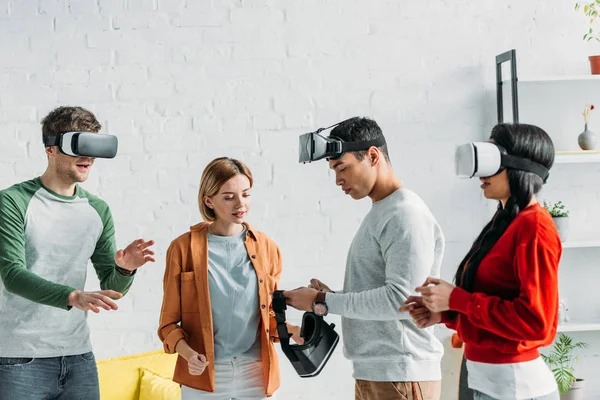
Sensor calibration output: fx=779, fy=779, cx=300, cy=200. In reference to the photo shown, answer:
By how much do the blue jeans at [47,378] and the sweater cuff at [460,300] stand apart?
1279 millimetres

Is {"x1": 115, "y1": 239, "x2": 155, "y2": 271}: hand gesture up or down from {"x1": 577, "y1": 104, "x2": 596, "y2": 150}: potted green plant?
down

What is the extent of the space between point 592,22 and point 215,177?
229 cm

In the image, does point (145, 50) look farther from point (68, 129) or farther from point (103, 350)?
point (103, 350)

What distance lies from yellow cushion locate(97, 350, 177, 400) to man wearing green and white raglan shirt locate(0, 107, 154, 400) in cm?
86

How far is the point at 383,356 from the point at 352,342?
0.12m

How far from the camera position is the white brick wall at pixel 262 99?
370cm

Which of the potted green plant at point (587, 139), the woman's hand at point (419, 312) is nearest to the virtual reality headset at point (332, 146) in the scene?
the woman's hand at point (419, 312)

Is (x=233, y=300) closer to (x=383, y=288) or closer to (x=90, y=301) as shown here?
(x=90, y=301)

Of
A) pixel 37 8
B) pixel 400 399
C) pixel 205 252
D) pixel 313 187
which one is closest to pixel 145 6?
pixel 37 8

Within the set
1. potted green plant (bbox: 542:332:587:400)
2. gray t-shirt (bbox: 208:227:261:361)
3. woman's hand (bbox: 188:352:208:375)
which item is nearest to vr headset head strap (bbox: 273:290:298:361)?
gray t-shirt (bbox: 208:227:261:361)

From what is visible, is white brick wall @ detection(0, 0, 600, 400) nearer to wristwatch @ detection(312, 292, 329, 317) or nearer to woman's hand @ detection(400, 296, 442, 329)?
wristwatch @ detection(312, 292, 329, 317)

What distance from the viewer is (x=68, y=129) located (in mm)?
2623

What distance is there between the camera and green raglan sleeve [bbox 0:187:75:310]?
239cm

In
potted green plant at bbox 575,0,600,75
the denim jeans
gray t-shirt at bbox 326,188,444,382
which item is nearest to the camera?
gray t-shirt at bbox 326,188,444,382
